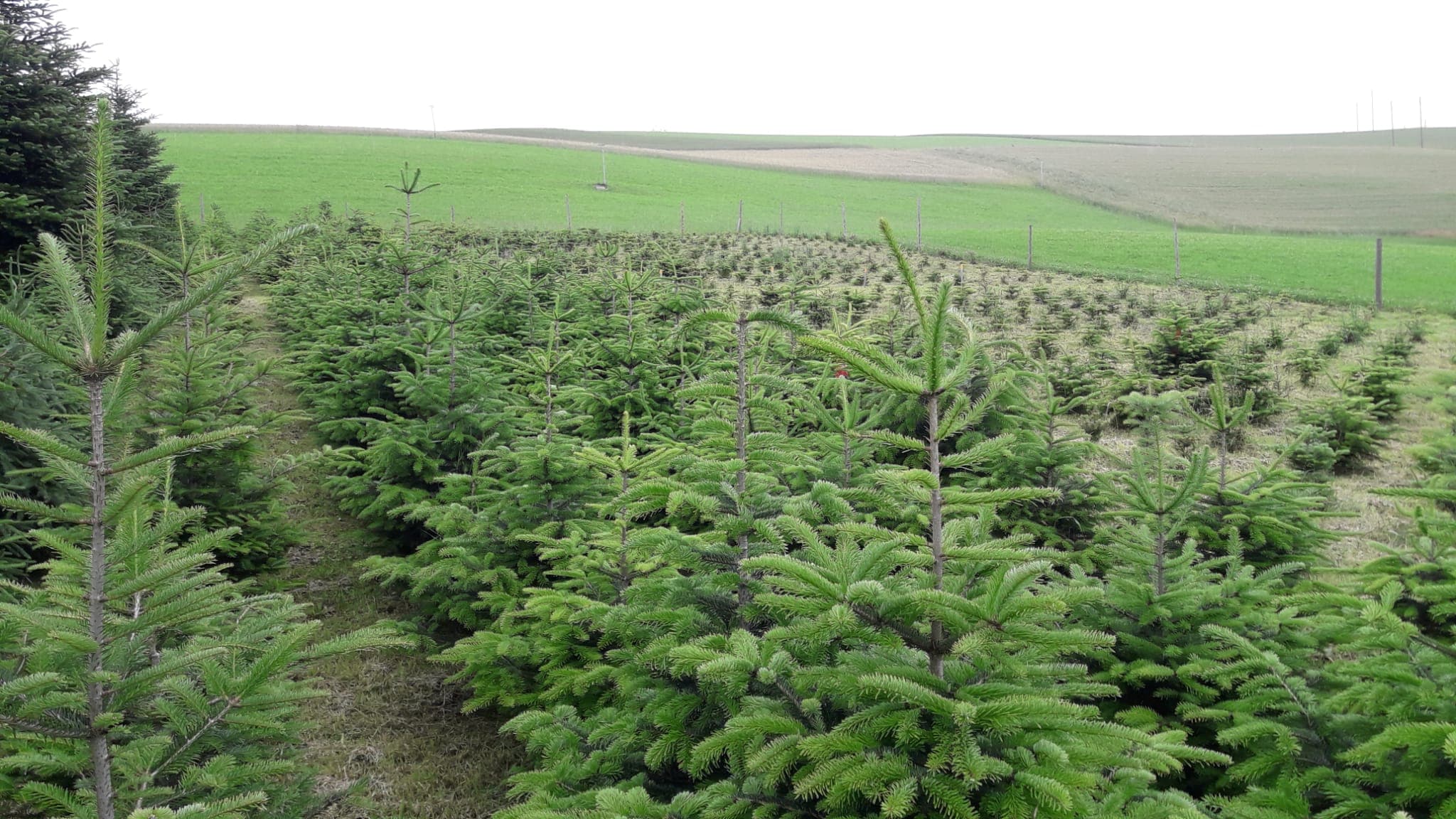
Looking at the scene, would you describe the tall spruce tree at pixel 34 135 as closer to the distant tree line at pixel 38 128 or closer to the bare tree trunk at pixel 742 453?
the distant tree line at pixel 38 128

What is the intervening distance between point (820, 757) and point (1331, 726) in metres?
2.27

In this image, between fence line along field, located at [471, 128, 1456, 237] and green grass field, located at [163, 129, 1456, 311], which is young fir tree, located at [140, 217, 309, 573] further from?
fence line along field, located at [471, 128, 1456, 237]

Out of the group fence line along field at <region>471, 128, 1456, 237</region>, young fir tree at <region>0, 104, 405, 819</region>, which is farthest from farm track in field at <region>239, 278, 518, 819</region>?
fence line along field at <region>471, 128, 1456, 237</region>

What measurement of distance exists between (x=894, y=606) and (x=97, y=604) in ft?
7.40

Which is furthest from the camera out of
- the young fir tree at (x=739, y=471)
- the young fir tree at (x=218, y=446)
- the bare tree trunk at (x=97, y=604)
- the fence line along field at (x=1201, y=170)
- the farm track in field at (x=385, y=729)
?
the fence line along field at (x=1201, y=170)

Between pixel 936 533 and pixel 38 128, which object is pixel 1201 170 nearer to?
pixel 38 128

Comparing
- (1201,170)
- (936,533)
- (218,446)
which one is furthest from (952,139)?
(936,533)

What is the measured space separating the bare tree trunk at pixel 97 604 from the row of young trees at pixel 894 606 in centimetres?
127

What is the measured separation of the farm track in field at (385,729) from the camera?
14.4ft

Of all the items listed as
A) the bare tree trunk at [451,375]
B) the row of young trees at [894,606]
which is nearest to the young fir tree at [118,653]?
the row of young trees at [894,606]

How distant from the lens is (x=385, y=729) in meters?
5.07

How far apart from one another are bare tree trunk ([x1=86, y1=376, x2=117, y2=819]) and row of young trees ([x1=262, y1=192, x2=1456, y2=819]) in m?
1.27

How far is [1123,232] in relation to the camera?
31922 millimetres

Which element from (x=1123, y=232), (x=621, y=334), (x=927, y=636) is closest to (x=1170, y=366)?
(x=621, y=334)
